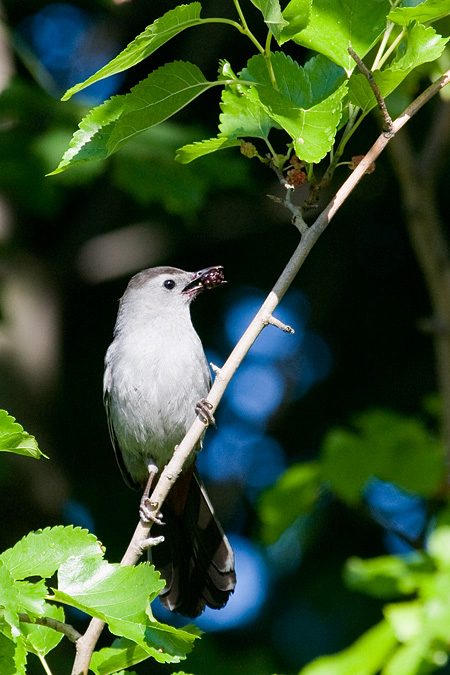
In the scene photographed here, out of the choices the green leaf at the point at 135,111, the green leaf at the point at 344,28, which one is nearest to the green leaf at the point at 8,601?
the green leaf at the point at 135,111

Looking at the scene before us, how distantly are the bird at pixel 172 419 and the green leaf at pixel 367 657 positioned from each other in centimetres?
151

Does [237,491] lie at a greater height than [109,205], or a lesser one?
lesser

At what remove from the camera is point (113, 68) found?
2193 mm

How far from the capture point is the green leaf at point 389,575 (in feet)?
10.5

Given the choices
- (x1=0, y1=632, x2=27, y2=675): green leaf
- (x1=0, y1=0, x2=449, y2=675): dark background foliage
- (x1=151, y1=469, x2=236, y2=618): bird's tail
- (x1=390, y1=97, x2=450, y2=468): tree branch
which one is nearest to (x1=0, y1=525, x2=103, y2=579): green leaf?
(x1=0, y1=632, x2=27, y2=675): green leaf

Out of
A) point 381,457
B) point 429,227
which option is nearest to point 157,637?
point 381,457

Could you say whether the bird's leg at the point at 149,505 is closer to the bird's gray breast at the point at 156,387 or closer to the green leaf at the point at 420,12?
the bird's gray breast at the point at 156,387

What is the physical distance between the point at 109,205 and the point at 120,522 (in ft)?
10.0

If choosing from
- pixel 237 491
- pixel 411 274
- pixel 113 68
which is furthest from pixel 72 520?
pixel 113 68

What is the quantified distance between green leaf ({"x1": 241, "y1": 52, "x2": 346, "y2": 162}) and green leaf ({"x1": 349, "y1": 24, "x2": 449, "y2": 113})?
6 cm

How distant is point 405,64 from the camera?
2.27 metres

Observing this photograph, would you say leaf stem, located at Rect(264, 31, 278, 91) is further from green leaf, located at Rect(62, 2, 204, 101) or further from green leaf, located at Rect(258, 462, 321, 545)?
green leaf, located at Rect(258, 462, 321, 545)

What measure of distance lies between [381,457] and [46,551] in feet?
9.51

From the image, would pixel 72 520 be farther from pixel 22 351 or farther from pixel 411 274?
pixel 411 274
